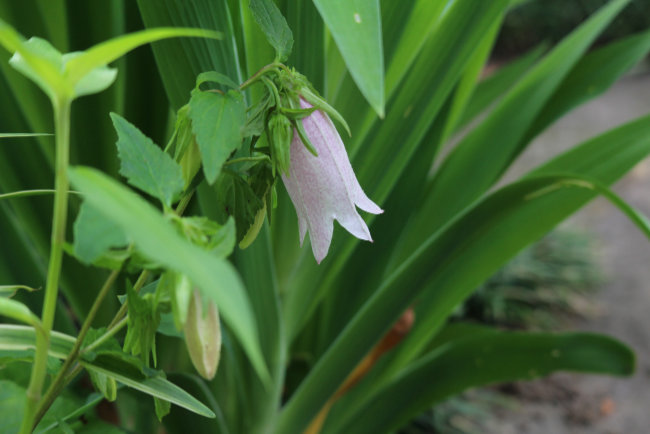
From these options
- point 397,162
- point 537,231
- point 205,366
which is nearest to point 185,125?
point 205,366

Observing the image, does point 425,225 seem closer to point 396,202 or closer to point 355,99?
point 396,202

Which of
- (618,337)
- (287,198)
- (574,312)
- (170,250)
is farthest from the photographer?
(574,312)

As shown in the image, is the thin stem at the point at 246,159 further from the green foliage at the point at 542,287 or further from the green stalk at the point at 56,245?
the green foliage at the point at 542,287

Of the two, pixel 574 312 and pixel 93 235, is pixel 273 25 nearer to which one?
pixel 93 235

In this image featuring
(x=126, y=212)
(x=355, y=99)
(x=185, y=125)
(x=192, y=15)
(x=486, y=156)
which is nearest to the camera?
(x=126, y=212)

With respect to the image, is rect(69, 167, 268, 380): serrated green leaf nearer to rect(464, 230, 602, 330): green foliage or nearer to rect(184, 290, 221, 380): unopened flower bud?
rect(184, 290, 221, 380): unopened flower bud

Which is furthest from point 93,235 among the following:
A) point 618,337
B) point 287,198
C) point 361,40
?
point 618,337
